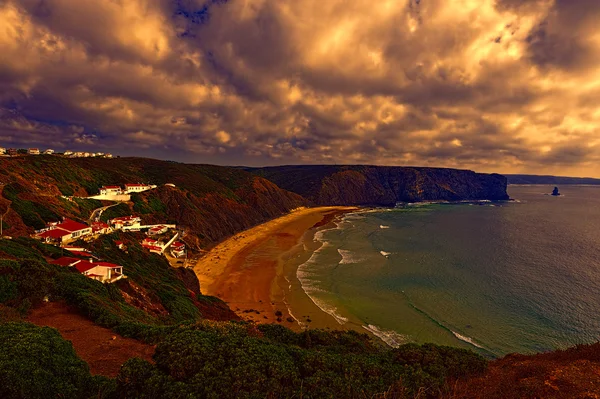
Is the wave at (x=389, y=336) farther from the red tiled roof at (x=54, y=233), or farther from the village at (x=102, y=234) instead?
the red tiled roof at (x=54, y=233)

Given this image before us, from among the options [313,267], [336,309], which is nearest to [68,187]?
[313,267]

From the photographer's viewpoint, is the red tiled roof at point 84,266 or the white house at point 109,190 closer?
the red tiled roof at point 84,266

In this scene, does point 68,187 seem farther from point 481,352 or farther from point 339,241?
point 481,352

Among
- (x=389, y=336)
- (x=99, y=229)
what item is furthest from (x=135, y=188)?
(x=389, y=336)

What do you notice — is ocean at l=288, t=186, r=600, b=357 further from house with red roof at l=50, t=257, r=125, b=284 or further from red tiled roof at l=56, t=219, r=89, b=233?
red tiled roof at l=56, t=219, r=89, b=233

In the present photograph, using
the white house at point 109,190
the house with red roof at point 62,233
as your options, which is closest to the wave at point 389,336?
the house with red roof at point 62,233

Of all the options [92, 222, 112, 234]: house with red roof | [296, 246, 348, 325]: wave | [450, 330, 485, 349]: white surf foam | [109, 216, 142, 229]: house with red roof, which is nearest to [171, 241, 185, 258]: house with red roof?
[109, 216, 142, 229]: house with red roof
